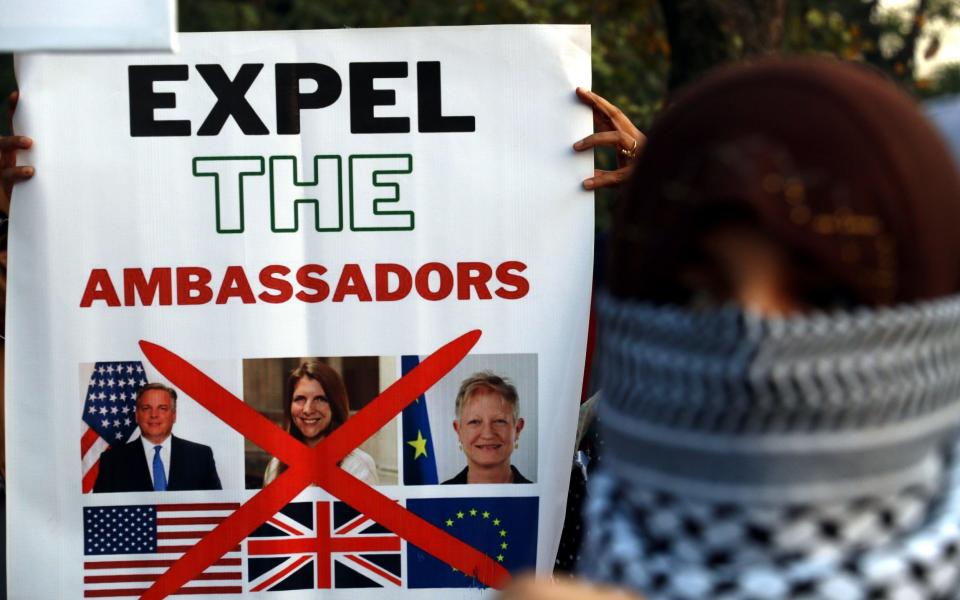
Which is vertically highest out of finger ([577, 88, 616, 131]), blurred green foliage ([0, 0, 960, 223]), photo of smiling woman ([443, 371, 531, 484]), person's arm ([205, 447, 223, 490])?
blurred green foliage ([0, 0, 960, 223])

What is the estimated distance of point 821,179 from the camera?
3.19 ft

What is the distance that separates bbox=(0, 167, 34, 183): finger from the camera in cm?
300

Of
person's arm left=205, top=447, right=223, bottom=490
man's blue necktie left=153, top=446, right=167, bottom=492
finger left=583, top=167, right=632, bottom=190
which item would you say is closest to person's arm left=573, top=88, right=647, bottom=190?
finger left=583, top=167, right=632, bottom=190

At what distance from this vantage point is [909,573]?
0.99 metres

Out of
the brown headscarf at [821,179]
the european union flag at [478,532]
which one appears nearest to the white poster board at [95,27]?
the european union flag at [478,532]

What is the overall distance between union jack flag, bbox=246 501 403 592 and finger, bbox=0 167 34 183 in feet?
3.31

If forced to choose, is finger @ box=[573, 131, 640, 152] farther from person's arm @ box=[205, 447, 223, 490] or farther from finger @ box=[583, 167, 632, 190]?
person's arm @ box=[205, 447, 223, 490]

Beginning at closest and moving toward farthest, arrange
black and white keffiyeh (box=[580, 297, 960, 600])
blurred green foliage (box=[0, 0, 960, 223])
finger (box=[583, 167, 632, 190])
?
black and white keffiyeh (box=[580, 297, 960, 600])
finger (box=[583, 167, 632, 190])
blurred green foliage (box=[0, 0, 960, 223])

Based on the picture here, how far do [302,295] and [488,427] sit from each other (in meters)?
0.55

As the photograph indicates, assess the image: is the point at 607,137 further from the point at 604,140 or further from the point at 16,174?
the point at 16,174

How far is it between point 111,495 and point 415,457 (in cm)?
74

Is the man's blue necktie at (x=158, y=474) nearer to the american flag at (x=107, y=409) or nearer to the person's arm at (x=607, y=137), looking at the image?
the american flag at (x=107, y=409)

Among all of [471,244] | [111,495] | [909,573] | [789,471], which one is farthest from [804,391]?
[111,495]

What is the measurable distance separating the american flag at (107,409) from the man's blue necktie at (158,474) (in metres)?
0.08
